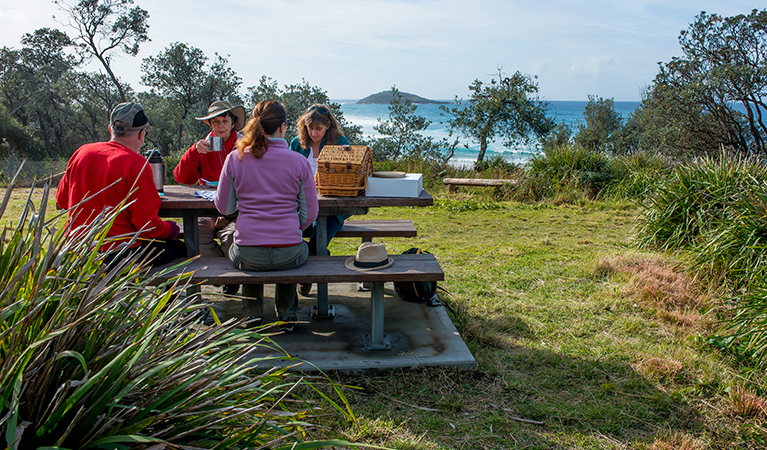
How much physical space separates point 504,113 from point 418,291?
1438 cm

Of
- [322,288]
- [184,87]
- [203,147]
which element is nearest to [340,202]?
[322,288]

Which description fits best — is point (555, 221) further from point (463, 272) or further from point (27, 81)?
point (27, 81)

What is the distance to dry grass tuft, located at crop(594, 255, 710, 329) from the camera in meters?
4.02

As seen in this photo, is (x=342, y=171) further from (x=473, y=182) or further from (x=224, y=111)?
(x=473, y=182)

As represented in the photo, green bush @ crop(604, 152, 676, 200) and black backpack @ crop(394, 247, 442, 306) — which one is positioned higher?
green bush @ crop(604, 152, 676, 200)

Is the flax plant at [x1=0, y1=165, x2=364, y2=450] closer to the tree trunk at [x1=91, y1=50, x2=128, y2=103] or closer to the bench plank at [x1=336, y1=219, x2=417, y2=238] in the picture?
the bench plank at [x1=336, y1=219, x2=417, y2=238]

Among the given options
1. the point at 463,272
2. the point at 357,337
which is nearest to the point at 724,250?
the point at 463,272

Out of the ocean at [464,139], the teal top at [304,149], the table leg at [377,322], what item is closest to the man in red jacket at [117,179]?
the table leg at [377,322]

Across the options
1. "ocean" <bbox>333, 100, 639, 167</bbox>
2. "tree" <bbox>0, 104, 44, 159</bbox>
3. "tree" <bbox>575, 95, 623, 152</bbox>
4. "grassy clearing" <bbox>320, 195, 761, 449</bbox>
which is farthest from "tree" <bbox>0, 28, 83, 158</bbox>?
"tree" <bbox>575, 95, 623, 152</bbox>

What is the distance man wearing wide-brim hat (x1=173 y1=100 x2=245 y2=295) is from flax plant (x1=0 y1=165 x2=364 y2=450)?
240cm

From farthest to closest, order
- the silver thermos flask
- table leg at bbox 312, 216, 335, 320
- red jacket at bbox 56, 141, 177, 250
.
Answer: table leg at bbox 312, 216, 335, 320
the silver thermos flask
red jacket at bbox 56, 141, 177, 250

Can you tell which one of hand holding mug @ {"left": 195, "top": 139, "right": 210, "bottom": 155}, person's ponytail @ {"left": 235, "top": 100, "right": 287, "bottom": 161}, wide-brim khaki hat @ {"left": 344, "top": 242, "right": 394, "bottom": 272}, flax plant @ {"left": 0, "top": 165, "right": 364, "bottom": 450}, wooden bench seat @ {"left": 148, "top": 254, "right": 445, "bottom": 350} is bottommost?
wooden bench seat @ {"left": 148, "top": 254, "right": 445, "bottom": 350}

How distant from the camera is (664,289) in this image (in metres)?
4.39

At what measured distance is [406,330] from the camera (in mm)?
3736
